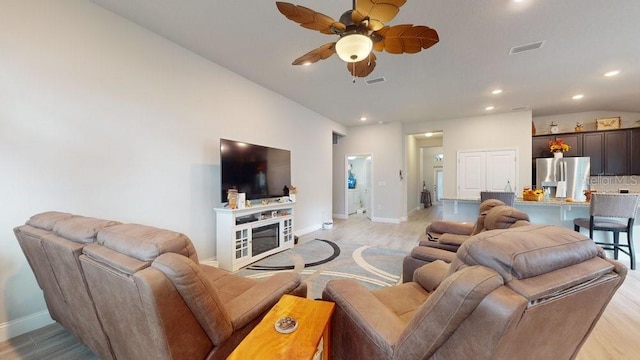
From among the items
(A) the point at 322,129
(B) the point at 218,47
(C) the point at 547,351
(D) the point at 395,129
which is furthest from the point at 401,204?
(C) the point at 547,351

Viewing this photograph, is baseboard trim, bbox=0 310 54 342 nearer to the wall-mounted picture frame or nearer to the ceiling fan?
the ceiling fan

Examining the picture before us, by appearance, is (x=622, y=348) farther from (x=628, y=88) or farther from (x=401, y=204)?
(x=401, y=204)

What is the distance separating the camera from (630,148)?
17.4ft

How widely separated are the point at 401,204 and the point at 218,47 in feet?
19.9

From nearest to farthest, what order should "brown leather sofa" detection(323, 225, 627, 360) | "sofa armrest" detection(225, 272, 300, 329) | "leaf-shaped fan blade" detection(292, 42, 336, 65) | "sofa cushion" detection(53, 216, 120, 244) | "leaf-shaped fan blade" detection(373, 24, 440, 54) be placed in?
"brown leather sofa" detection(323, 225, 627, 360) < "sofa armrest" detection(225, 272, 300, 329) < "sofa cushion" detection(53, 216, 120, 244) < "leaf-shaped fan blade" detection(373, 24, 440, 54) < "leaf-shaped fan blade" detection(292, 42, 336, 65)

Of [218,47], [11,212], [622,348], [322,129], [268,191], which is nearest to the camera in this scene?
[622,348]

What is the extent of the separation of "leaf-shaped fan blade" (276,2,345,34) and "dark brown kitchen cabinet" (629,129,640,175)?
732 cm

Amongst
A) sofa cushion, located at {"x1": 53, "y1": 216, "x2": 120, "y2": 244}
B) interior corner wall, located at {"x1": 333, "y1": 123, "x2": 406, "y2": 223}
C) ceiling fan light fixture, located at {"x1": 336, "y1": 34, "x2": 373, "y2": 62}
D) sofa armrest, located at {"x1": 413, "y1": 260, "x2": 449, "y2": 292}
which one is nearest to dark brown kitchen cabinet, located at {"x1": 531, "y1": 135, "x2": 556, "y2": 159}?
interior corner wall, located at {"x1": 333, "y1": 123, "x2": 406, "y2": 223}

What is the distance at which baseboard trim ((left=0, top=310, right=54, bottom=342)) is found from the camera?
1979mm

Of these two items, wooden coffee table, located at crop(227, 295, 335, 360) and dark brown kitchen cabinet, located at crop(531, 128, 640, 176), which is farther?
dark brown kitchen cabinet, located at crop(531, 128, 640, 176)

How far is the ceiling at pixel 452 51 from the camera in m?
2.45

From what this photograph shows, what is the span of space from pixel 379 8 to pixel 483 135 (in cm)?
604

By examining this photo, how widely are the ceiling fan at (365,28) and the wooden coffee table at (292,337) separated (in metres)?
Answer: 1.75

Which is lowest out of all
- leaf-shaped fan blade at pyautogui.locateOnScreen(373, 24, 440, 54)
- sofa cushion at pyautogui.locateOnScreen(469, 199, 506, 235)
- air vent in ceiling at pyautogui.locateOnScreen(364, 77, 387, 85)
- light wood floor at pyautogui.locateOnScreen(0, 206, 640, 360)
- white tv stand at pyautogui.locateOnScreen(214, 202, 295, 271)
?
light wood floor at pyautogui.locateOnScreen(0, 206, 640, 360)
